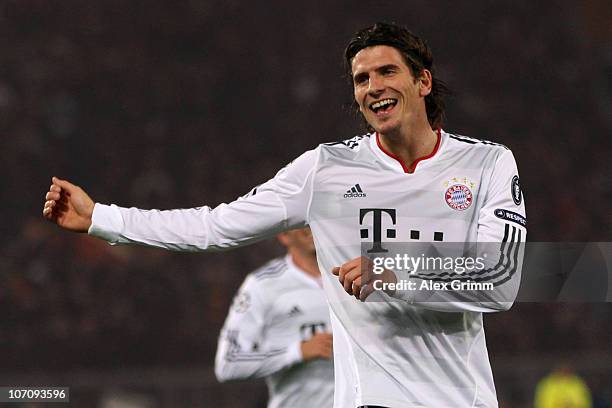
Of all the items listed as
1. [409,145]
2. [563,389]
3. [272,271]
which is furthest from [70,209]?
[563,389]

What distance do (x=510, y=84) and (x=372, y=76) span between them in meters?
11.6

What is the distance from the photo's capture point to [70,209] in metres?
3.66

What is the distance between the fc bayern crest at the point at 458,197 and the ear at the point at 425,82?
0.42 metres

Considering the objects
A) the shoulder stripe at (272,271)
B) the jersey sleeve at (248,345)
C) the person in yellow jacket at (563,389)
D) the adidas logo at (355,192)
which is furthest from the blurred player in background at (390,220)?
the person in yellow jacket at (563,389)

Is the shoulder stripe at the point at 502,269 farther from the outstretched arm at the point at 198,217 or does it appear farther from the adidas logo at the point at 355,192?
the outstretched arm at the point at 198,217

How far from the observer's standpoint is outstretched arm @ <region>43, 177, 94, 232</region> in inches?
143

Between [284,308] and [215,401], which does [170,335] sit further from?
[284,308]

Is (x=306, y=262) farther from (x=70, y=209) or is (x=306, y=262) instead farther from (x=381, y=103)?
(x=70, y=209)

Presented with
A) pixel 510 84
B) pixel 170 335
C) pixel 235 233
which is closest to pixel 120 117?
pixel 170 335

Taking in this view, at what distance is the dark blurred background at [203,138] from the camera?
38.8 feet

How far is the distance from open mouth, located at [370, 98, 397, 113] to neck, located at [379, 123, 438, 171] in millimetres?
92

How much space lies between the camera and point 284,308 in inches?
229

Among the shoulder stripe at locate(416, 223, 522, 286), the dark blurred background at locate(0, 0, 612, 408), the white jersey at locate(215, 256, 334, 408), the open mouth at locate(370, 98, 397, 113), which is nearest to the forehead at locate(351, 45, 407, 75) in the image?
the open mouth at locate(370, 98, 397, 113)

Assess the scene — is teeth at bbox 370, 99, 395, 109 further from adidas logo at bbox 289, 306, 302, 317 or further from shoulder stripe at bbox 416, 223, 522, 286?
adidas logo at bbox 289, 306, 302, 317
